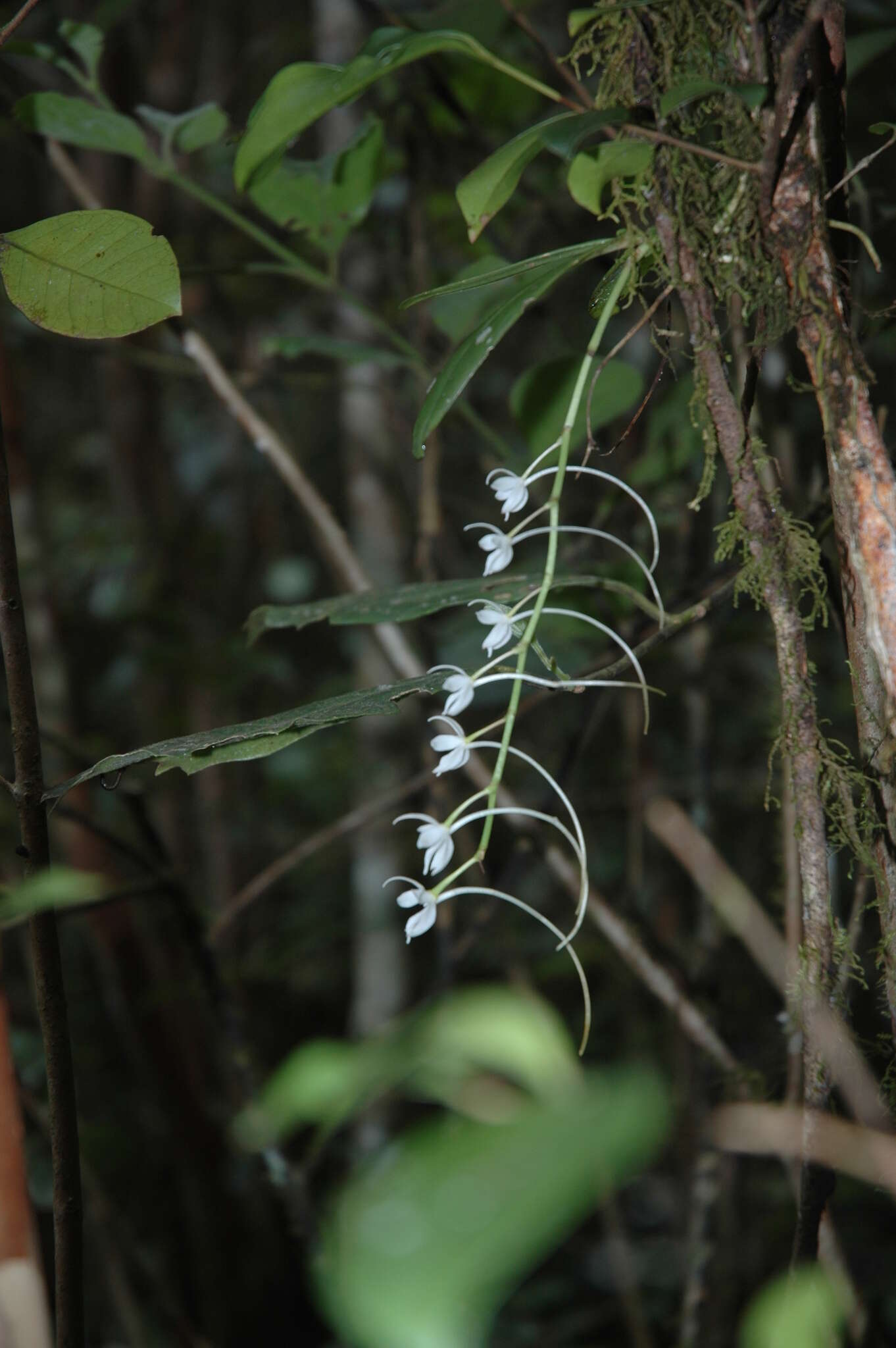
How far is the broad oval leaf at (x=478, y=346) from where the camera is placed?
1.52ft

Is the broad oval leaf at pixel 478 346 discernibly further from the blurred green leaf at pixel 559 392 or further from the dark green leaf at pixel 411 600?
the blurred green leaf at pixel 559 392

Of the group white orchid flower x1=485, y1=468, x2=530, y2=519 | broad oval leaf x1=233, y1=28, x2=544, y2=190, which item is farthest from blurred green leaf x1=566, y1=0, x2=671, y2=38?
white orchid flower x1=485, y1=468, x2=530, y2=519

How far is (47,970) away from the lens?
48 centimetres

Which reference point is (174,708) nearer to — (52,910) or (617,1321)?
(617,1321)

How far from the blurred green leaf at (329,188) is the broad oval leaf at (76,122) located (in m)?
0.09

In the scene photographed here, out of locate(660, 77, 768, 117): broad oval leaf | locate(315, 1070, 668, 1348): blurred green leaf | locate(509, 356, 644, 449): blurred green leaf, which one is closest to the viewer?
locate(315, 1070, 668, 1348): blurred green leaf

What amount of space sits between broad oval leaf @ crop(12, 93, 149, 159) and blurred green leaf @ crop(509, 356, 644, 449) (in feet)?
1.11

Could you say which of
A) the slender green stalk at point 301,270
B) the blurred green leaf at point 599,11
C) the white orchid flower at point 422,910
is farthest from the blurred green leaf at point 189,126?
the white orchid flower at point 422,910

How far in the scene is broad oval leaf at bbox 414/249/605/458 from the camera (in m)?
0.46

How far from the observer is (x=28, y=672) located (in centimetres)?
47

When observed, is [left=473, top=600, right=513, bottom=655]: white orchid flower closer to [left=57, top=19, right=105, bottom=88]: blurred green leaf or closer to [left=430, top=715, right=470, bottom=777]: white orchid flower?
[left=430, top=715, right=470, bottom=777]: white orchid flower

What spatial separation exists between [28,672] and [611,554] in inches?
30.1

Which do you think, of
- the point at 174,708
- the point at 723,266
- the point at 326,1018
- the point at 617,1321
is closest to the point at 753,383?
the point at 723,266

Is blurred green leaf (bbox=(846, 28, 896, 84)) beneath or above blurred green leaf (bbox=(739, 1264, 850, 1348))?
above
